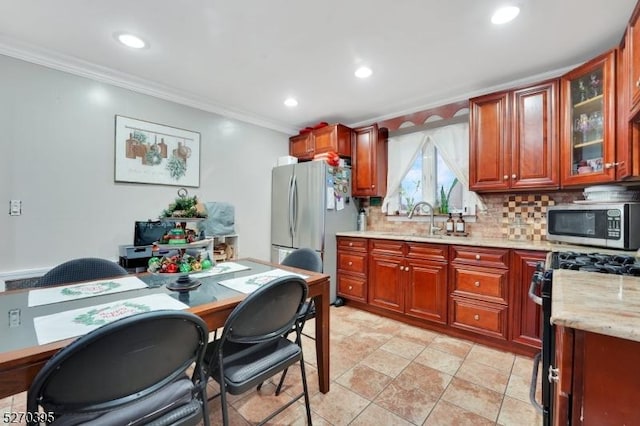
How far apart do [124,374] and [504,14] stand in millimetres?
2633

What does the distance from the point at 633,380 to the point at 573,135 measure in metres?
2.21

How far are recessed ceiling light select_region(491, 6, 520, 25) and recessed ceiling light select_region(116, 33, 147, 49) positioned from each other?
245 centimetres

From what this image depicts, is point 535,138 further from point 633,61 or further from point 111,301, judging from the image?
point 111,301

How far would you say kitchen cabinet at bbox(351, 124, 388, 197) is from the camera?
3.55 metres

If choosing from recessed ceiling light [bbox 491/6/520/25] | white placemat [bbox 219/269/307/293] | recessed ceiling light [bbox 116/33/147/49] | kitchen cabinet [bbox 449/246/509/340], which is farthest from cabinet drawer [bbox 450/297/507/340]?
recessed ceiling light [bbox 116/33/147/49]

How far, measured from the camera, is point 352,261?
3.36 meters

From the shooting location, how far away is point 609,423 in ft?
2.29

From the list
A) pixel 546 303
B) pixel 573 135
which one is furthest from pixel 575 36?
pixel 546 303

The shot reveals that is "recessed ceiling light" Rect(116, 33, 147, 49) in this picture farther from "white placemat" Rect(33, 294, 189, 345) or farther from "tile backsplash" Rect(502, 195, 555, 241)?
"tile backsplash" Rect(502, 195, 555, 241)

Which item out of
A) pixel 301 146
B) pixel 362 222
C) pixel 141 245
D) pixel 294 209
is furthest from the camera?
pixel 301 146

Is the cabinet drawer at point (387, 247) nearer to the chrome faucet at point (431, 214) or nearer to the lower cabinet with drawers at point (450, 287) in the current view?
the lower cabinet with drawers at point (450, 287)

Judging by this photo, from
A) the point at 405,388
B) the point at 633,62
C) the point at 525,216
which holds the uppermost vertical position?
the point at 633,62

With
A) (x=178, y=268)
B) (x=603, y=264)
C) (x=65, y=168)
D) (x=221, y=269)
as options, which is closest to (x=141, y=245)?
(x=65, y=168)

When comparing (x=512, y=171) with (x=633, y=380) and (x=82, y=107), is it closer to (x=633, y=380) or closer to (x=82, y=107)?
(x=633, y=380)
